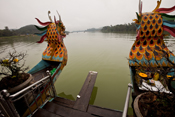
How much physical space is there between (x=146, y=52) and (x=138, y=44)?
44 centimetres

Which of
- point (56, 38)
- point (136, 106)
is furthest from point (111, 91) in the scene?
point (56, 38)

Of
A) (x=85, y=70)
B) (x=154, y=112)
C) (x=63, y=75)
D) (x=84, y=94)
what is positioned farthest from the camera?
(x=85, y=70)

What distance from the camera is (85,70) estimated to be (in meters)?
5.78

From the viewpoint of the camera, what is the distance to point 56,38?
4461 mm

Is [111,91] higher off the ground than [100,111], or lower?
lower

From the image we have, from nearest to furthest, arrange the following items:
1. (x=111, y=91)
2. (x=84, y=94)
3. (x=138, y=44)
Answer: (x=84, y=94), (x=138, y=44), (x=111, y=91)

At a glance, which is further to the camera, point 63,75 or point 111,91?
point 63,75

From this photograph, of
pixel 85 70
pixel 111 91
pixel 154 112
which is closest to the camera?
pixel 154 112

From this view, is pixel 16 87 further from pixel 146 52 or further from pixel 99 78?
pixel 146 52

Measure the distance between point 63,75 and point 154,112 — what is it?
4700 millimetres

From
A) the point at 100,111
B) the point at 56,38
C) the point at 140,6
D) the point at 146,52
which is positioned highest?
the point at 140,6

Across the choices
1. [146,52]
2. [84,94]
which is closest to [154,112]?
[84,94]

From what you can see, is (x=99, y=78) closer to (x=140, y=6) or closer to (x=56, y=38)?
(x=56, y=38)

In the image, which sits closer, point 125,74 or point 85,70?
point 125,74
